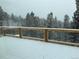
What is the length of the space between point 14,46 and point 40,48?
2.10 ft

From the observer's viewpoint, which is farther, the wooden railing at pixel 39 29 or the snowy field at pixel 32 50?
the wooden railing at pixel 39 29

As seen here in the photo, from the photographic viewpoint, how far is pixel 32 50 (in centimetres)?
270

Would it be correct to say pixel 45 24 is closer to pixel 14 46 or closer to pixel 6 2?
pixel 14 46

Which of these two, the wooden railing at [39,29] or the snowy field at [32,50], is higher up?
the wooden railing at [39,29]

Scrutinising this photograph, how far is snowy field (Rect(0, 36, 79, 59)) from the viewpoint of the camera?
2.24 m

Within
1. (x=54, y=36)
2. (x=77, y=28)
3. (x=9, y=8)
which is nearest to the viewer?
(x=77, y=28)

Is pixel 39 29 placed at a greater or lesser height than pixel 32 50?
greater

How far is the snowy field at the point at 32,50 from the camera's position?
2236mm

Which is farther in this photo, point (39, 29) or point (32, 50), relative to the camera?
point (39, 29)

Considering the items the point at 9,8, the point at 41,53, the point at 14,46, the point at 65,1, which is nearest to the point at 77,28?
the point at 65,1

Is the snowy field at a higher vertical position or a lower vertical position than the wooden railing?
lower

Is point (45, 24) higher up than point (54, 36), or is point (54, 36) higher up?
point (45, 24)

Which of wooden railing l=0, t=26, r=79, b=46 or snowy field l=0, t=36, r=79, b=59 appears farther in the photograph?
wooden railing l=0, t=26, r=79, b=46

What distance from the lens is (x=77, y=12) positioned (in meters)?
2.43
